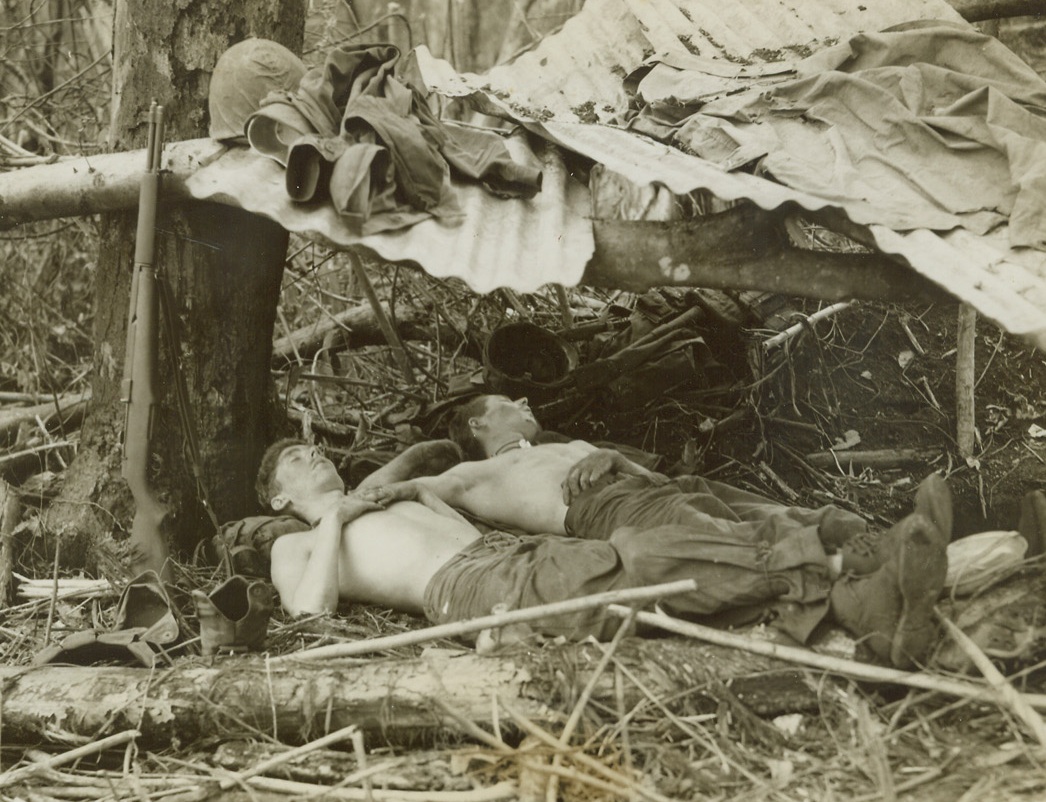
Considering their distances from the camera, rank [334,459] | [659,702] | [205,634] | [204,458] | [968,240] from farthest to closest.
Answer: [334,459], [204,458], [205,634], [968,240], [659,702]

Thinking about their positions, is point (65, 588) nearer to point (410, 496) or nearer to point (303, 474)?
point (303, 474)

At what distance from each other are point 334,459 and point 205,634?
6.14 feet

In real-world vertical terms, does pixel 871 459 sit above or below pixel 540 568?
below

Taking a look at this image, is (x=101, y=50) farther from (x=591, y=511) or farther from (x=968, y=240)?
(x=968, y=240)

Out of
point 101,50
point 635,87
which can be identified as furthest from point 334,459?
point 101,50

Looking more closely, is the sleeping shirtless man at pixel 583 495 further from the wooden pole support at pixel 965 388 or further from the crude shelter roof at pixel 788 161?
the wooden pole support at pixel 965 388

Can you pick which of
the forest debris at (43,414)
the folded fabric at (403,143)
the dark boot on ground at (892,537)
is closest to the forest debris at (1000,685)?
the dark boot on ground at (892,537)

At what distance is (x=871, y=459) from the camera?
5367 mm

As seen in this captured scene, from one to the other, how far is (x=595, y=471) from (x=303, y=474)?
49.8 inches

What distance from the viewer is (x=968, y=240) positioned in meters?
3.30

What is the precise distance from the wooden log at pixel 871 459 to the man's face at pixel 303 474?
7.92 ft

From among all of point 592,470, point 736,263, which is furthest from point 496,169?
point 592,470

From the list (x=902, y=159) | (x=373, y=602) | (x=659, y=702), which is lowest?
(x=373, y=602)

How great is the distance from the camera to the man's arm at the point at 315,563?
156 inches
